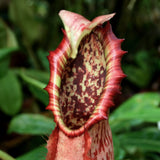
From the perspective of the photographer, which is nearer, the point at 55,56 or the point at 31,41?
the point at 55,56

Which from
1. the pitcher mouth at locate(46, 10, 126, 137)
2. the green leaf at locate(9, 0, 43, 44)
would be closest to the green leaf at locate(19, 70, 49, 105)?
the pitcher mouth at locate(46, 10, 126, 137)

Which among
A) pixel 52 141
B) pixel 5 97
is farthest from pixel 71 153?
pixel 5 97

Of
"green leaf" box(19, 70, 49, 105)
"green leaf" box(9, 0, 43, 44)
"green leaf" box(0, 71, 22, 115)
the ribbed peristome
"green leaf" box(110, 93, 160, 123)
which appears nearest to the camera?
the ribbed peristome

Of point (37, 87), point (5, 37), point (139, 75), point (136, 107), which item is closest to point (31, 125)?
point (37, 87)

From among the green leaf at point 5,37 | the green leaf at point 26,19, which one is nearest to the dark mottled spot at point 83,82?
the green leaf at point 5,37

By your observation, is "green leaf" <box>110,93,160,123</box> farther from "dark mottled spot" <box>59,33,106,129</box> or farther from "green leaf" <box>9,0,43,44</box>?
"green leaf" <box>9,0,43,44</box>

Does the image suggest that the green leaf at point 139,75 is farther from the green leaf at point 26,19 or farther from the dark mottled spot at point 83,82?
the dark mottled spot at point 83,82

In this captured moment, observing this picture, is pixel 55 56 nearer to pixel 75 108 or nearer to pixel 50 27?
pixel 75 108
